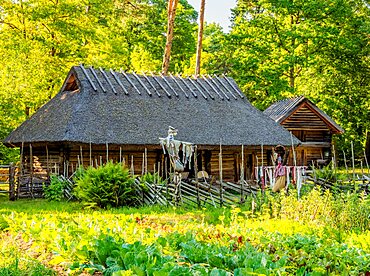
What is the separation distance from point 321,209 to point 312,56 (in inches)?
931

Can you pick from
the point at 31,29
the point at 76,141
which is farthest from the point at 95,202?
the point at 31,29

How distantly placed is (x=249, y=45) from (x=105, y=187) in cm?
2127

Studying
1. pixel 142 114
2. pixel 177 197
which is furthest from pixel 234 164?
pixel 177 197

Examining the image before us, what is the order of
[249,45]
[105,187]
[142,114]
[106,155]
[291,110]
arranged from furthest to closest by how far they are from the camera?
[249,45] < [291,110] < [142,114] < [106,155] < [105,187]

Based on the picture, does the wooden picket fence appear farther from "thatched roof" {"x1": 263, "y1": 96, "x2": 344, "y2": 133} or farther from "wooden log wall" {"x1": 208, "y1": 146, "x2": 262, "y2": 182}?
"thatched roof" {"x1": 263, "y1": 96, "x2": 344, "y2": 133}

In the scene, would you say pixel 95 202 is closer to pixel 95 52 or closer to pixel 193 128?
pixel 193 128

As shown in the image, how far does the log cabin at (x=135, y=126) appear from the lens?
19359 millimetres

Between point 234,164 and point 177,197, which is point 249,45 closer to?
point 234,164

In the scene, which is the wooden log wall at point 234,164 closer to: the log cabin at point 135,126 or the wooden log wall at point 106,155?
the log cabin at point 135,126

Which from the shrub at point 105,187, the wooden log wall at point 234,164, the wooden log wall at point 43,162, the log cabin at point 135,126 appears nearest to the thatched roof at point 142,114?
the log cabin at point 135,126

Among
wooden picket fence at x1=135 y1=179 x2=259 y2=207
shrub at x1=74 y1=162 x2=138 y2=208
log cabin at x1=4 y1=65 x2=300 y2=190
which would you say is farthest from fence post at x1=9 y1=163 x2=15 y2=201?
wooden picket fence at x1=135 y1=179 x2=259 y2=207

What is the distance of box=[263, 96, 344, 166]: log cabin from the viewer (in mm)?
27281

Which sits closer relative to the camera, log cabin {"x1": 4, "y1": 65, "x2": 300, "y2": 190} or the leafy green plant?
the leafy green plant

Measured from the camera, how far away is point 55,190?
17.2 metres
